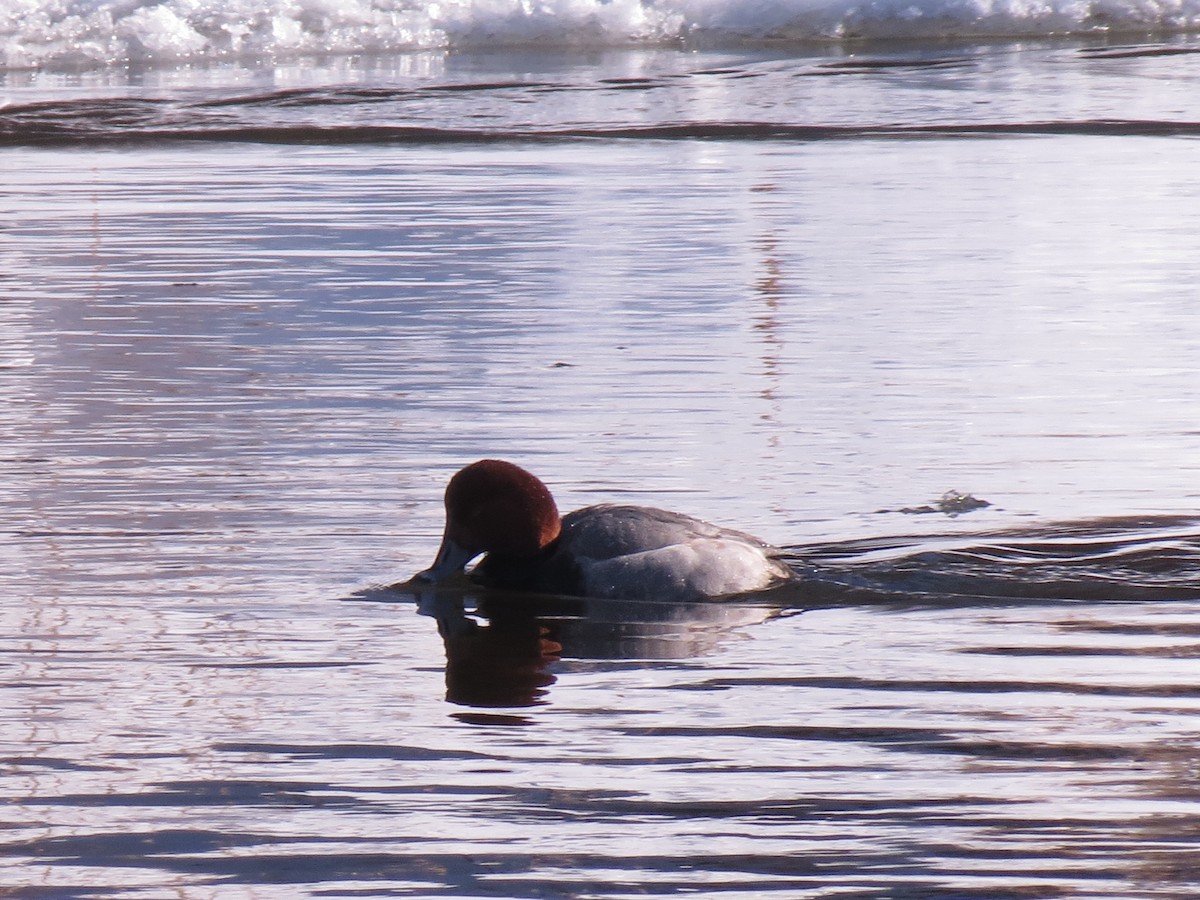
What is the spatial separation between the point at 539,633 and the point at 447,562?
503 millimetres

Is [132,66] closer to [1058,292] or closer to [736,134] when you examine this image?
[736,134]

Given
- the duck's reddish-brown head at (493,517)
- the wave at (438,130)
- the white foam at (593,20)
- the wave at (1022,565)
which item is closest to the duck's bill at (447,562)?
the duck's reddish-brown head at (493,517)

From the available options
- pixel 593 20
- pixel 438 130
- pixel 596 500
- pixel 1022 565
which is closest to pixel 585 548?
pixel 596 500

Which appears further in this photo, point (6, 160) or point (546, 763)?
point (6, 160)

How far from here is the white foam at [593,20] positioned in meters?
27.2

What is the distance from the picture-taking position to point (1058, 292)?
34.0 ft

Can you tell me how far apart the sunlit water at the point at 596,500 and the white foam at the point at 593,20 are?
40.6 feet

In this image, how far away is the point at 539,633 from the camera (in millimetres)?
5340

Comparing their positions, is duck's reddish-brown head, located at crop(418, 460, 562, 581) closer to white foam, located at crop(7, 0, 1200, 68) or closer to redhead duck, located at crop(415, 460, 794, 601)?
redhead duck, located at crop(415, 460, 794, 601)

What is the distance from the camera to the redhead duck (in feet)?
18.2

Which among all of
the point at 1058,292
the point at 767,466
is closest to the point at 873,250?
the point at 1058,292

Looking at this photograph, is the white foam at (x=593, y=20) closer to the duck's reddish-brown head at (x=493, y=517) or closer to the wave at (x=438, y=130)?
the wave at (x=438, y=130)

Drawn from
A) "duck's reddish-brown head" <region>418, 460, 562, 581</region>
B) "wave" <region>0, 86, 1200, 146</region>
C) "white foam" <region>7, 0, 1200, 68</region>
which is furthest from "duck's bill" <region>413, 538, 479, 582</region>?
"white foam" <region>7, 0, 1200, 68</region>

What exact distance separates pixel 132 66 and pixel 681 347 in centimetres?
1855
